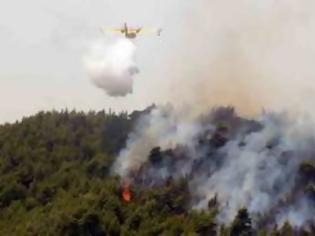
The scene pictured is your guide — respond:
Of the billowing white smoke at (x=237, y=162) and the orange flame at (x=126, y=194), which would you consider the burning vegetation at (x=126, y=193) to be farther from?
the billowing white smoke at (x=237, y=162)

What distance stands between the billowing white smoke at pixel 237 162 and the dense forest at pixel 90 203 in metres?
3.68

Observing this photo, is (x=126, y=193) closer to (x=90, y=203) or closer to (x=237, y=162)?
(x=90, y=203)

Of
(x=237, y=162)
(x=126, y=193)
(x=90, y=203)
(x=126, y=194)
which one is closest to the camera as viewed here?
(x=90, y=203)

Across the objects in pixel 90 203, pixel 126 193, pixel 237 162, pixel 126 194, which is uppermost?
pixel 237 162

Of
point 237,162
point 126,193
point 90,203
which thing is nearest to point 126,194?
point 126,193

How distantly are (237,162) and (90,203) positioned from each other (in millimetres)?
34494

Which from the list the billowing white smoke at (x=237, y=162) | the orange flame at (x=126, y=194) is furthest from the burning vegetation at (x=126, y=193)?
the billowing white smoke at (x=237, y=162)

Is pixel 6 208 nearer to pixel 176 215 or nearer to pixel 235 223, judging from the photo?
pixel 176 215

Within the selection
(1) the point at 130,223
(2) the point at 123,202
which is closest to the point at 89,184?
(2) the point at 123,202

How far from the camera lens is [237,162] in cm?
17775

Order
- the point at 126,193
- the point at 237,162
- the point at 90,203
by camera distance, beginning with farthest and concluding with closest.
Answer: the point at 237,162 < the point at 126,193 < the point at 90,203

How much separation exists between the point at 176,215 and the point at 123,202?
11.8m

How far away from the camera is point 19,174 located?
190 metres

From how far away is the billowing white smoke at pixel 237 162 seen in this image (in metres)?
161
